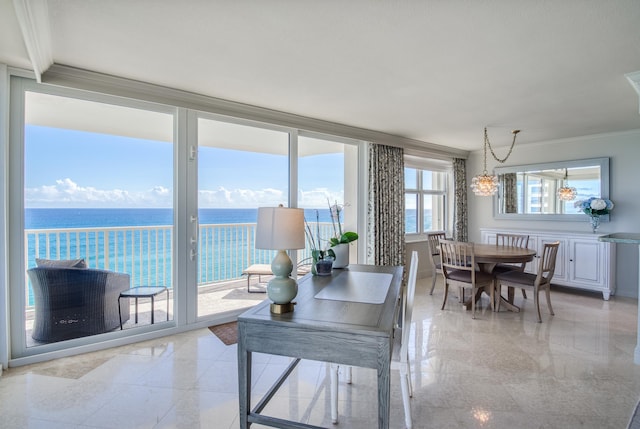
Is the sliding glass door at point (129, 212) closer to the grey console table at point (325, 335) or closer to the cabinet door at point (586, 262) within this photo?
the grey console table at point (325, 335)

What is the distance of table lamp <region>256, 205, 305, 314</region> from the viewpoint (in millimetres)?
1586

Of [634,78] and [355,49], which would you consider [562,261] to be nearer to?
[634,78]

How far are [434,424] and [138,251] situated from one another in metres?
2.91

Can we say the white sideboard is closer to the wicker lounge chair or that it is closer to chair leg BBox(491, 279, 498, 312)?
chair leg BBox(491, 279, 498, 312)

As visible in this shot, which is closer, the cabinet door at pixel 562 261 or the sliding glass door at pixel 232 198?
the sliding glass door at pixel 232 198

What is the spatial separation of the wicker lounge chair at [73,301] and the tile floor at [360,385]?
0.25 metres

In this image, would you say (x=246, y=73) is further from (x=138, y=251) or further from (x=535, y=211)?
(x=535, y=211)

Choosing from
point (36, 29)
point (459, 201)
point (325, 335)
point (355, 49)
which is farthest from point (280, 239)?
point (459, 201)

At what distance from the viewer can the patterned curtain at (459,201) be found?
6.21m

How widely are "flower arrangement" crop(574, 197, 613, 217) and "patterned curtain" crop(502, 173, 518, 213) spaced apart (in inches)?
42.8

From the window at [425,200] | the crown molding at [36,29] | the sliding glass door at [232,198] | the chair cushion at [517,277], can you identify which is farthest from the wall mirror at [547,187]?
the crown molding at [36,29]

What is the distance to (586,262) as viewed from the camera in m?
4.62

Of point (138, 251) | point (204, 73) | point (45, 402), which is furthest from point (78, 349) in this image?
point (204, 73)

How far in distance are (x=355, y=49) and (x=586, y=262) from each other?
4709mm
